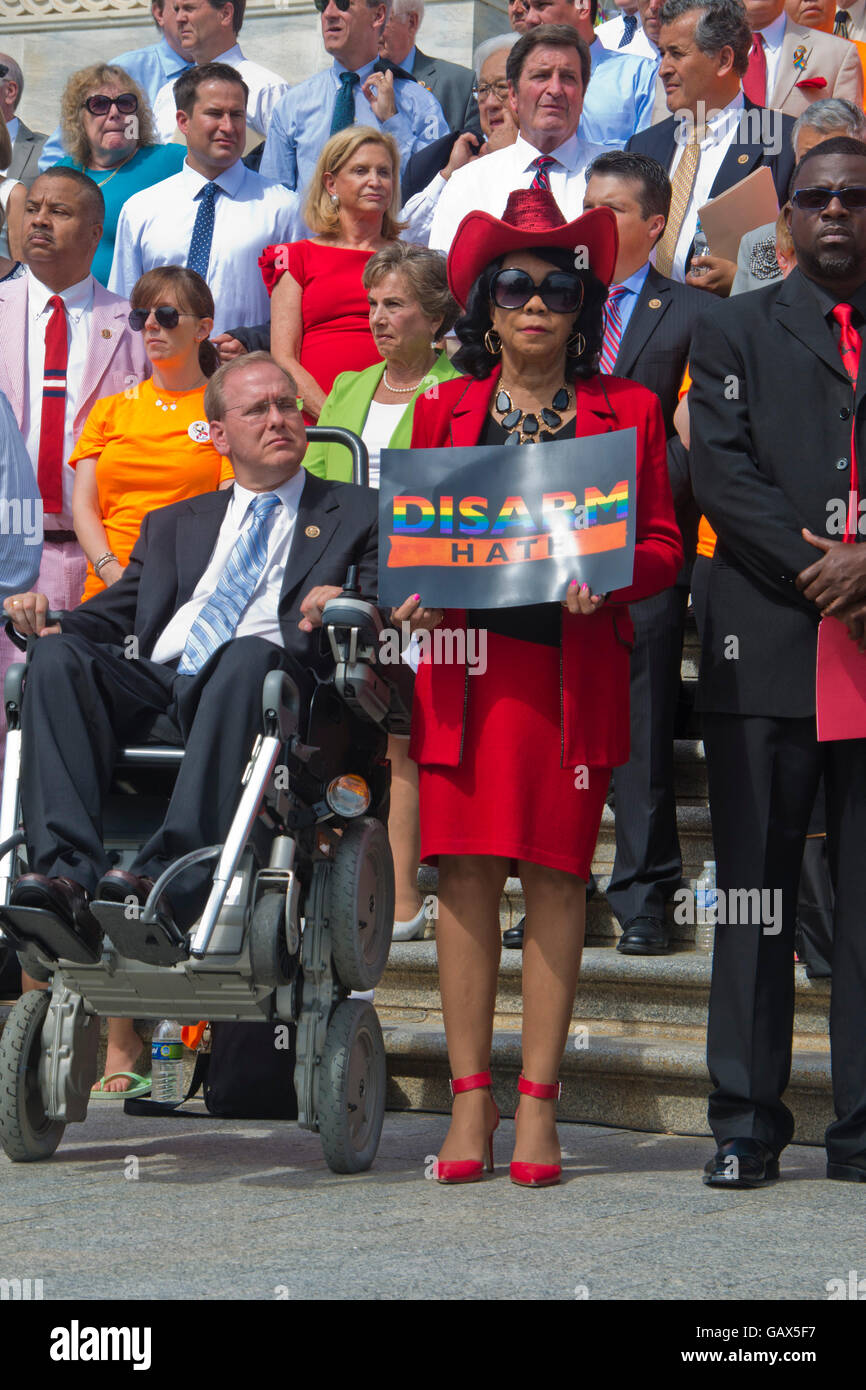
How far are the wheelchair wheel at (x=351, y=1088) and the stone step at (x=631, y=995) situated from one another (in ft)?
3.33

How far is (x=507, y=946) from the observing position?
6.13 meters

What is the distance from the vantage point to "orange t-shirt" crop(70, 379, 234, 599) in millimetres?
6727

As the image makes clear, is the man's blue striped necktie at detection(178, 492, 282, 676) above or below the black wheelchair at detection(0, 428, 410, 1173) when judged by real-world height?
above

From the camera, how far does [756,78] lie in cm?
826

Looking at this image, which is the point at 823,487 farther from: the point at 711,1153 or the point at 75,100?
the point at 75,100

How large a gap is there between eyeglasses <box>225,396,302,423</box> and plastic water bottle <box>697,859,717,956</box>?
1808mm

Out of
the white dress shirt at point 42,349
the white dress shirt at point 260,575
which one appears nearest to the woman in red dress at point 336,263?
the white dress shirt at point 42,349

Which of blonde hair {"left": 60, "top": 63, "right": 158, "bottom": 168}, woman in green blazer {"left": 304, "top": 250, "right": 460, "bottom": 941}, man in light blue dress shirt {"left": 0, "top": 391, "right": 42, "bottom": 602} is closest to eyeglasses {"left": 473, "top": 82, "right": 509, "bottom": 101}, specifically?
blonde hair {"left": 60, "top": 63, "right": 158, "bottom": 168}

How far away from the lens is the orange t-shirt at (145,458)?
673 centimetres

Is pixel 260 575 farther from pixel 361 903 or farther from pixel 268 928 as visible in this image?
pixel 268 928

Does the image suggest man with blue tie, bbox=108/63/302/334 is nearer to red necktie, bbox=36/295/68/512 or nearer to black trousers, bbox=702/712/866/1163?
red necktie, bbox=36/295/68/512

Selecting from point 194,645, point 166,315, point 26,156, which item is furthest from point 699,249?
point 26,156

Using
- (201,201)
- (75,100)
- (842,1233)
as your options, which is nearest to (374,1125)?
(842,1233)

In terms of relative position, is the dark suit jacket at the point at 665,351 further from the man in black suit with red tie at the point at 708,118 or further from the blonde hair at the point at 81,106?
the blonde hair at the point at 81,106
